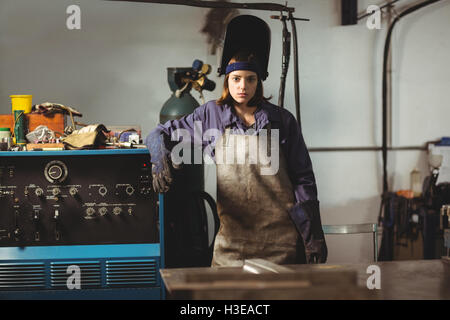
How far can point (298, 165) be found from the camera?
7.14ft

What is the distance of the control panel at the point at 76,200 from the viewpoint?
7.58 ft

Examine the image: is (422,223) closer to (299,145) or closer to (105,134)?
(299,145)

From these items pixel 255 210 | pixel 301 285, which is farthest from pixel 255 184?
Result: pixel 301 285

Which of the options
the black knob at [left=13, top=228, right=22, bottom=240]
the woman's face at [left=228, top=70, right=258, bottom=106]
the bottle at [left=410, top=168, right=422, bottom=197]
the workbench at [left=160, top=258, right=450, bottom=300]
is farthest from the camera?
the bottle at [left=410, top=168, right=422, bottom=197]

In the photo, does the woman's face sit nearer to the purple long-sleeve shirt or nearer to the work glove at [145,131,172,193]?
the purple long-sleeve shirt

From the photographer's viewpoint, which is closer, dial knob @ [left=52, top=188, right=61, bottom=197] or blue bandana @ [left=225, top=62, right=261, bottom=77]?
blue bandana @ [left=225, top=62, right=261, bottom=77]

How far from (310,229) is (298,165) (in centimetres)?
29

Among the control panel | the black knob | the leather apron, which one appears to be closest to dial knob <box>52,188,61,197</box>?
the control panel

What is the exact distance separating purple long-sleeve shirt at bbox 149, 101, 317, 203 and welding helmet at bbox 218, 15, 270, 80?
196 millimetres

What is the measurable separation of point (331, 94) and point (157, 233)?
6.28 feet

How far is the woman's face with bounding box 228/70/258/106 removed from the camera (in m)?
2.14

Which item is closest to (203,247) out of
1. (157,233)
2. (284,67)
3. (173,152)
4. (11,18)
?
(157,233)

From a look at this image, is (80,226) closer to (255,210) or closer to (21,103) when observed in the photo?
(21,103)

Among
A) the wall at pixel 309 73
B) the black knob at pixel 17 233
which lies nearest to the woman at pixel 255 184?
the black knob at pixel 17 233
